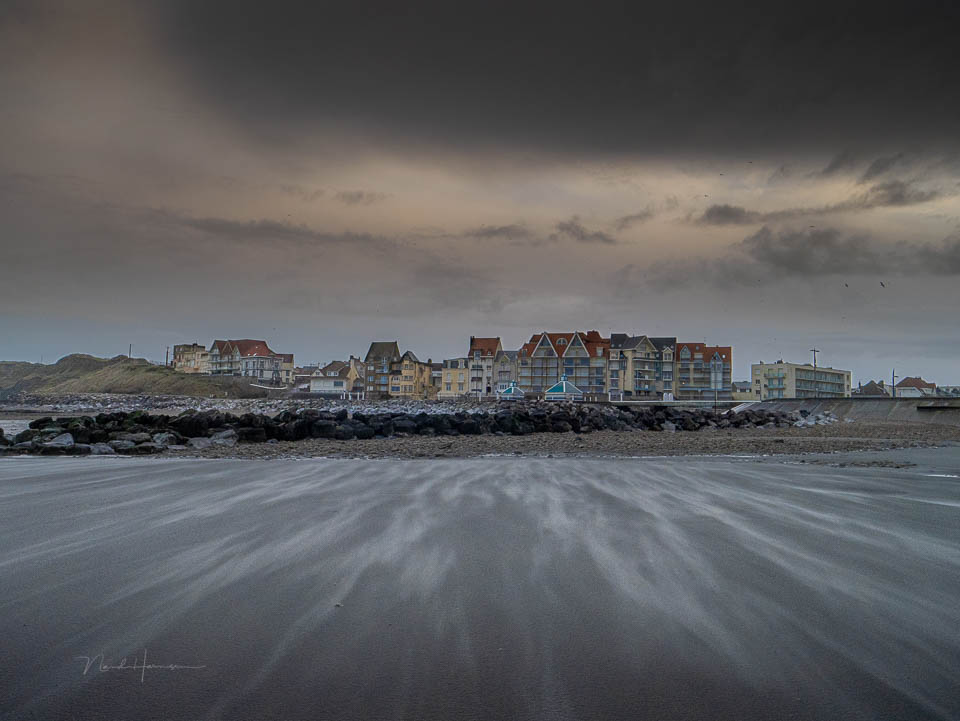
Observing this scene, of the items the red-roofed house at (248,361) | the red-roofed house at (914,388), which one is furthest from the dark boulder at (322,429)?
the red-roofed house at (914,388)

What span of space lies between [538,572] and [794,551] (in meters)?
1.98

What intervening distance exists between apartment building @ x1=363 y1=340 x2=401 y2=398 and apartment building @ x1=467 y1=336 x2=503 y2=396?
1478 centimetres

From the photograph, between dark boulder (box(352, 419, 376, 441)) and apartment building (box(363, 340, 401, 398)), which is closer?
dark boulder (box(352, 419, 376, 441))

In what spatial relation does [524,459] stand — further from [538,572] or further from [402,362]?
[402,362]

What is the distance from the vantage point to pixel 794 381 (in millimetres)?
86000

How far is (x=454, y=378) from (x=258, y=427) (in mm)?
72153

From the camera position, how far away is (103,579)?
145 inches

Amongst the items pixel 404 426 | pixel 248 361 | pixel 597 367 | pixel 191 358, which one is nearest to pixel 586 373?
pixel 597 367

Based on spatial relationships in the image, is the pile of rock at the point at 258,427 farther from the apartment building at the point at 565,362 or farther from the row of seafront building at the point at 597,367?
the apartment building at the point at 565,362

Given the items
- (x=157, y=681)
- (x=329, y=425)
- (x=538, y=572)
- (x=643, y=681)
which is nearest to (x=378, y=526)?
(x=538, y=572)

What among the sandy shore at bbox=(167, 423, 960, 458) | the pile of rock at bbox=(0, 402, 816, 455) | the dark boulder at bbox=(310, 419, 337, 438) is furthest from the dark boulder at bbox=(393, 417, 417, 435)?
the dark boulder at bbox=(310, 419, 337, 438)

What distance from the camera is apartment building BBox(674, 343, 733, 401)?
80938mm

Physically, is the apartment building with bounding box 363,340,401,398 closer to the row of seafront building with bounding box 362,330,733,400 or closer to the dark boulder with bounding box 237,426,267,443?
the row of seafront building with bounding box 362,330,733,400

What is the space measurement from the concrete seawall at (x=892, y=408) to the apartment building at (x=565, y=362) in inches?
1496
